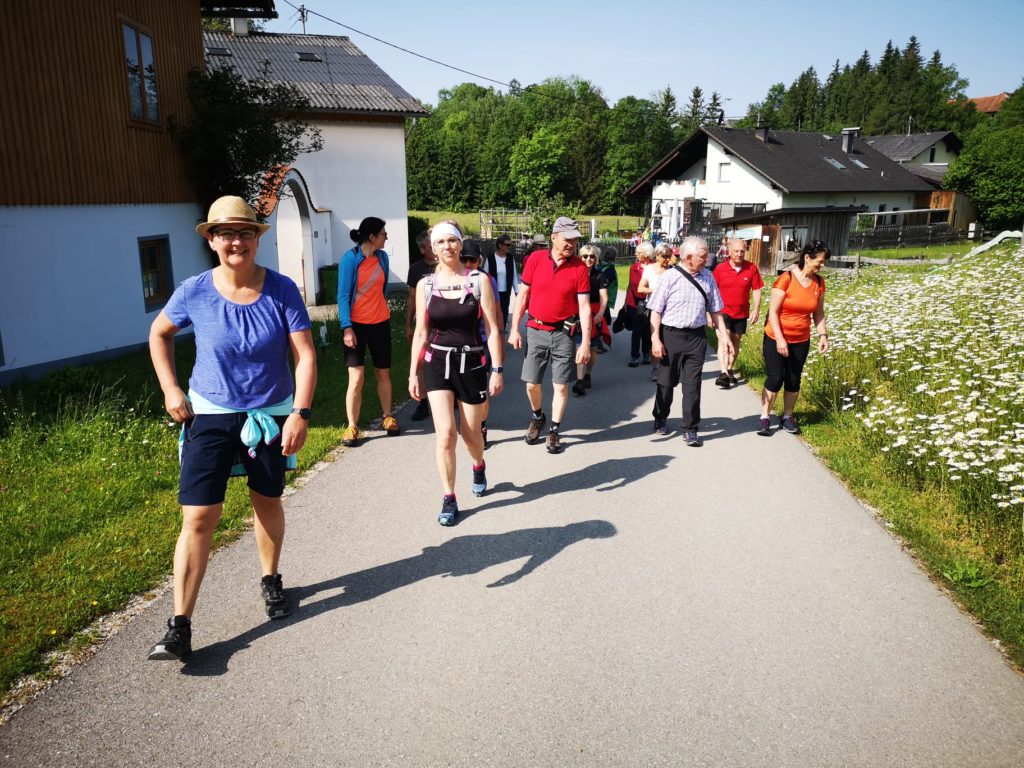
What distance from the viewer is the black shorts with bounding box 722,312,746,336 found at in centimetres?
994

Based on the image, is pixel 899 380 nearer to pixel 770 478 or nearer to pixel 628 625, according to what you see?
pixel 770 478

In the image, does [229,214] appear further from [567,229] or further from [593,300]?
[593,300]

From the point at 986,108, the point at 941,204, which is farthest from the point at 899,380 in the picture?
the point at 986,108

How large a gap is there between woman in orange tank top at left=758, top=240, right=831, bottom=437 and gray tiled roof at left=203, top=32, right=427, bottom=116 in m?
16.6

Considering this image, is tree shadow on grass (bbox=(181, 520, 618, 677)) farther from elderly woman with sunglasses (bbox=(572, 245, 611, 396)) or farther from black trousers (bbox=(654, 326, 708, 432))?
elderly woman with sunglasses (bbox=(572, 245, 611, 396))

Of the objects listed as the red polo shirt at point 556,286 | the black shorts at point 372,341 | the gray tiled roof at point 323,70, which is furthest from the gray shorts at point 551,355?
the gray tiled roof at point 323,70

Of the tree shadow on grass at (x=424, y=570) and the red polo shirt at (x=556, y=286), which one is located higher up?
the red polo shirt at (x=556, y=286)

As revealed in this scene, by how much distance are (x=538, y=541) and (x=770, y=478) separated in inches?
A: 97.1

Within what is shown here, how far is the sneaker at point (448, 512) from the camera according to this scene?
5184 mm

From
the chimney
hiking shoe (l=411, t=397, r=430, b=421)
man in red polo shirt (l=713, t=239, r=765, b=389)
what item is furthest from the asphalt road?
the chimney

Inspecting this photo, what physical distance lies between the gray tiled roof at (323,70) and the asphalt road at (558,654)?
1828 cm

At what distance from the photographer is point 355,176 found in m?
22.8

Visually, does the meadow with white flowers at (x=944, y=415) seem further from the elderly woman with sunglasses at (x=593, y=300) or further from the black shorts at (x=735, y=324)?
the elderly woman with sunglasses at (x=593, y=300)

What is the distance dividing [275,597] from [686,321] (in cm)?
478
